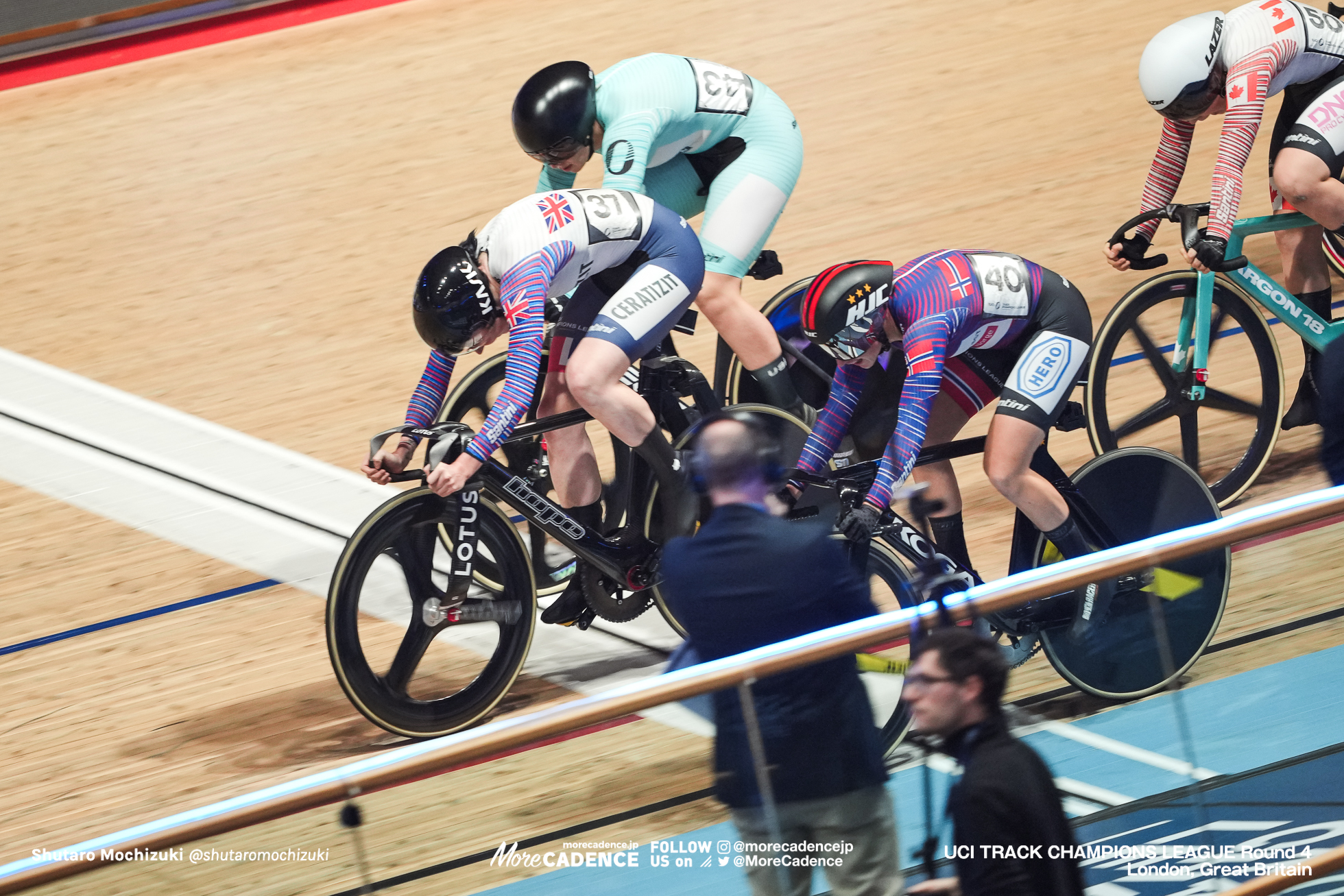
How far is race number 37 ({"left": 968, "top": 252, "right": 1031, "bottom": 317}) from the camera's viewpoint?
12.4 feet

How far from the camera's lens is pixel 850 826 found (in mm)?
2461

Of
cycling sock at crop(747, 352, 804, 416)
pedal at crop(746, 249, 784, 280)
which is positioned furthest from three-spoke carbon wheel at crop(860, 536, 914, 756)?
pedal at crop(746, 249, 784, 280)

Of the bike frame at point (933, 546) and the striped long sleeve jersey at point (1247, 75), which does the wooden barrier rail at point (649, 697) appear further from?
the striped long sleeve jersey at point (1247, 75)

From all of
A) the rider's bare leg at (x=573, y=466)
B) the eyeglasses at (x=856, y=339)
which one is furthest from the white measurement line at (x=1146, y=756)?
the rider's bare leg at (x=573, y=466)

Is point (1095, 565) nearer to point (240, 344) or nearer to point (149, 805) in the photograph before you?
point (149, 805)

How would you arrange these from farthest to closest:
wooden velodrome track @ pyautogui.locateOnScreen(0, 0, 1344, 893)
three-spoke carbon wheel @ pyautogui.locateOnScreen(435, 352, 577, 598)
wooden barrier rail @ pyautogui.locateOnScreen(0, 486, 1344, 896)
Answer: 1. three-spoke carbon wheel @ pyautogui.locateOnScreen(435, 352, 577, 598)
2. wooden velodrome track @ pyautogui.locateOnScreen(0, 0, 1344, 893)
3. wooden barrier rail @ pyautogui.locateOnScreen(0, 486, 1344, 896)

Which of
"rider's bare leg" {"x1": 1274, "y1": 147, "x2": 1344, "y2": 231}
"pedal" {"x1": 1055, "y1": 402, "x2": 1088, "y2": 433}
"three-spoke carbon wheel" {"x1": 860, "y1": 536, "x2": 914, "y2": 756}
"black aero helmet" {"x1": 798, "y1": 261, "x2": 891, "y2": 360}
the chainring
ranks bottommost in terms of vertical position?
"three-spoke carbon wheel" {"x1": 860, "y1": 536, "x2": 914, "y2": 756}

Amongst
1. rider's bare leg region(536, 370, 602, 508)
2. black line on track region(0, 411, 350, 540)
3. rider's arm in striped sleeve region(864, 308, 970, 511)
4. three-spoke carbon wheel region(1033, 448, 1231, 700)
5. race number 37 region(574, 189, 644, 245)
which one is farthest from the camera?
black line on track region(0, 411, 350, 540)

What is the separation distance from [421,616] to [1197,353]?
2570mm

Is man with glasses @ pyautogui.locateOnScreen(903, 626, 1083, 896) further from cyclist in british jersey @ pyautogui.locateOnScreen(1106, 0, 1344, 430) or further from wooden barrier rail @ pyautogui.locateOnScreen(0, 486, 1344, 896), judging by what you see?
cyclist in british jersey @ pyautogui.locateOnScreen(1106, 0, 1344, 430)

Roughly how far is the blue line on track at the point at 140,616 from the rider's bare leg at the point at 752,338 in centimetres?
180

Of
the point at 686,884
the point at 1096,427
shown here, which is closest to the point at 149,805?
the point at 686,884

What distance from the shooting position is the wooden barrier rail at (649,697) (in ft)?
7.00

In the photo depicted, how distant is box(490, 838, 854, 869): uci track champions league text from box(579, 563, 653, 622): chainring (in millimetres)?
1760
